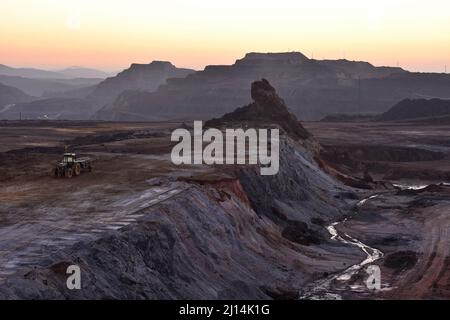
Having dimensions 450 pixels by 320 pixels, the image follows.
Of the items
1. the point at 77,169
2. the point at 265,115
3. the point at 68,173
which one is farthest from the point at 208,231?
the point at 265,115

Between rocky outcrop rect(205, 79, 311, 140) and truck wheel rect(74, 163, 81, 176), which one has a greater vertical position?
rocky outcrop rect(205, 79, 311, 140)

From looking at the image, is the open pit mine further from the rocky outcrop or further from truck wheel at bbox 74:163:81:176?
the rocky outcrop

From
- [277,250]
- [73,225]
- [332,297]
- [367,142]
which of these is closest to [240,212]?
[277,250]

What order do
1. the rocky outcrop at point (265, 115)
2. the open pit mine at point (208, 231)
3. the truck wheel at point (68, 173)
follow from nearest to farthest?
the open pit mine at point (208, 231)
the truck wheel at point (68, 173)
the rocky outcrop at point (265, 115)

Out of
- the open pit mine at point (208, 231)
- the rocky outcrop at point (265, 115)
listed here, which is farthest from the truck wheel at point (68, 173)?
the rocky outcrop at point (265, 115)

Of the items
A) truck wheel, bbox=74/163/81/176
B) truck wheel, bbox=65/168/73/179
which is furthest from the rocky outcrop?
truck wheel, bbox=65/168/73/179

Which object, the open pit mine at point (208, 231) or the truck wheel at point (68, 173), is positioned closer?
the open pit mine at point (208, 231)

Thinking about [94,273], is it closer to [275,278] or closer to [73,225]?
[73,225]

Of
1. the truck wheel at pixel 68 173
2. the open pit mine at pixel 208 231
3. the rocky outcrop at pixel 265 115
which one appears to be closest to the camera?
the open pit mine at pixel 208 231

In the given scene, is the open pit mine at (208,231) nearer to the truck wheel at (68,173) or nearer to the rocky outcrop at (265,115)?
the truck wheel at (68,173)

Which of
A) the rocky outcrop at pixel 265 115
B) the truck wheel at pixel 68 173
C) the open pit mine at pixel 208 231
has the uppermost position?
the rocky outcrop at pixel 265 115

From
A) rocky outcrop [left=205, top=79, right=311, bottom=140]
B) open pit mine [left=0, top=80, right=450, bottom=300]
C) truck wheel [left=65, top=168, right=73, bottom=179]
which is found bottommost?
open pit mine [left=0, top=80, right=450, bottom=300]

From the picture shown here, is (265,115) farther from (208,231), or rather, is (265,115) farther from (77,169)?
(208,231)

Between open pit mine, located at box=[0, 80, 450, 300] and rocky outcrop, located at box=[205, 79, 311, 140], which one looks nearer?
open pit mine, located at box=[0, 80, 450, 300]
